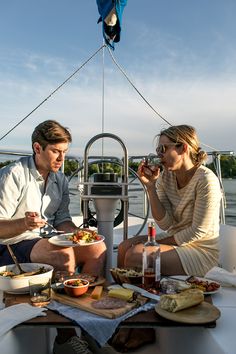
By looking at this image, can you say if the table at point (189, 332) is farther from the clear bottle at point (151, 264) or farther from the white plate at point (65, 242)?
the white plate at point (65, 242)

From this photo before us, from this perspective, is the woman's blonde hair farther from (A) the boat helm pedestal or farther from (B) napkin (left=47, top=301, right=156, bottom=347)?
(B) napkin (left=47, top=301, right=156, bottom=347)

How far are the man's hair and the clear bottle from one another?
0.76 meters

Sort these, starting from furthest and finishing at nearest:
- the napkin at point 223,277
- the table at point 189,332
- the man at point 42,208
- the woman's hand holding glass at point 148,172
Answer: the woman's hand holding glass at point 148,172
the man at point 42,208
the napkin at point 223,277
the table at point 189,332

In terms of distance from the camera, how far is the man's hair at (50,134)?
1.97 metres

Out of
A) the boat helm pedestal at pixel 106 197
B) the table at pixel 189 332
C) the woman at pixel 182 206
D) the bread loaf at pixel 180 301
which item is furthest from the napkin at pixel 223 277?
the boat helm pedestal at pixel 106 197

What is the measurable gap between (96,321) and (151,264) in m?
0.37

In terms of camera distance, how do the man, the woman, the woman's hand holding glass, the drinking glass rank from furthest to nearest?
the woman's hand holding glass → the woman → the man → the drinking glass

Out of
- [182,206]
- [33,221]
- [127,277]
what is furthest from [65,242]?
[182,206]

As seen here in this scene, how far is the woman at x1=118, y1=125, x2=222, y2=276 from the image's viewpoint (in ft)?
6.31

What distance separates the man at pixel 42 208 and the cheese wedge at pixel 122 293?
1.12 feet

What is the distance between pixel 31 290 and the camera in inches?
50.6

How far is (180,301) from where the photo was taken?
1.22 meters

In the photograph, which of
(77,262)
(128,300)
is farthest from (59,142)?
(128,300)

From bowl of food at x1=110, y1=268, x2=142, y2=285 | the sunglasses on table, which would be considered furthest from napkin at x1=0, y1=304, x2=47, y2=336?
the sunglasses on table
